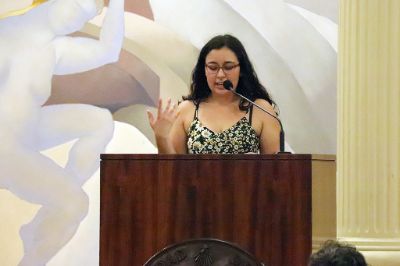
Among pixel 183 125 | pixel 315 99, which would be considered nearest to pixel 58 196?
pixel 315 99

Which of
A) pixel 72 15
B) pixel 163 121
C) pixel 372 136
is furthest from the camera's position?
pixel 72 15

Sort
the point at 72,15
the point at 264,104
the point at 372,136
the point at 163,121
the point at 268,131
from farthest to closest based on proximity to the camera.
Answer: the point at 72,15 < the point at 372,136 < the point at 264,104 < the point at 268,131 < the point at 163,121

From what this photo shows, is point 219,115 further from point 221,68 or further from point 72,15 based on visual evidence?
point 72,15

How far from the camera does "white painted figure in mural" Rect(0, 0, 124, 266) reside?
21.2ft

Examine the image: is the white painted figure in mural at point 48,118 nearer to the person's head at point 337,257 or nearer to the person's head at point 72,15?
the person's head at point 72,15

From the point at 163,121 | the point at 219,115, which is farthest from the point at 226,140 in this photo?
the point at 163,121

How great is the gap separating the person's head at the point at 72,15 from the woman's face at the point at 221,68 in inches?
88.2

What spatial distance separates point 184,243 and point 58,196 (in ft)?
9.49

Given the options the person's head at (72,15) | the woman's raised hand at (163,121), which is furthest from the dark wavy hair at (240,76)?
the person's head at (72,15)

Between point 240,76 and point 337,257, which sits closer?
point 337,257

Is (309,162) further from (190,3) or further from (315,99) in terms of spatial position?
(190,3)

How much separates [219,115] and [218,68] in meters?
0.19

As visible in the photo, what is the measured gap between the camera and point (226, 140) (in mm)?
4223

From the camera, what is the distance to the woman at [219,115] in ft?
13.9
